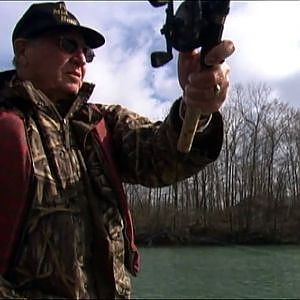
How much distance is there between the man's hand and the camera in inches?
74.8

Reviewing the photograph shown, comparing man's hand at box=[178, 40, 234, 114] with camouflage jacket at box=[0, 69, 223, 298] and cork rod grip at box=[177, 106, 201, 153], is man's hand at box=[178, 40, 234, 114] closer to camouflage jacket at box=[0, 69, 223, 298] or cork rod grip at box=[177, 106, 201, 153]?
cork rod grip at box=[177, 106, 201, 153]

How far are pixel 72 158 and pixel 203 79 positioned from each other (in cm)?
69

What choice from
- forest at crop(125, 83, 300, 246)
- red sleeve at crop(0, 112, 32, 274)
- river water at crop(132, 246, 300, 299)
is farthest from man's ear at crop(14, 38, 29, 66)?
forest at crop(125, 83, 300, 246)

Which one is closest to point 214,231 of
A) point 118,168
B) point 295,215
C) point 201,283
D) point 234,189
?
point 234,189

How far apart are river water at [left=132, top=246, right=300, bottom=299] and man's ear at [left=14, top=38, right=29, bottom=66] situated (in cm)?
1501

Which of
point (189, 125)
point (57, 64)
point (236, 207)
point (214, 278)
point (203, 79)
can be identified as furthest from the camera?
point (236, 207)

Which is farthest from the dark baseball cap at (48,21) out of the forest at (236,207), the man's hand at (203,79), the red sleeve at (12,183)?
the forest at (236,207)

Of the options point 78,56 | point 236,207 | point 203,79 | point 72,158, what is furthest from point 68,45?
point 236,207

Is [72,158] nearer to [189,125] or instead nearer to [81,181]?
[81,181]

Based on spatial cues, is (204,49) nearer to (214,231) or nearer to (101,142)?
(101,142)

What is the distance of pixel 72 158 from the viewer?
2.37 meters

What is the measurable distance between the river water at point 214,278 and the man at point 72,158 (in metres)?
14.8

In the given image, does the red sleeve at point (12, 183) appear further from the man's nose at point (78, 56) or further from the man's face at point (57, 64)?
the man's nose at point (78, 56)

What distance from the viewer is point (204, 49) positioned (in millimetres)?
1867
